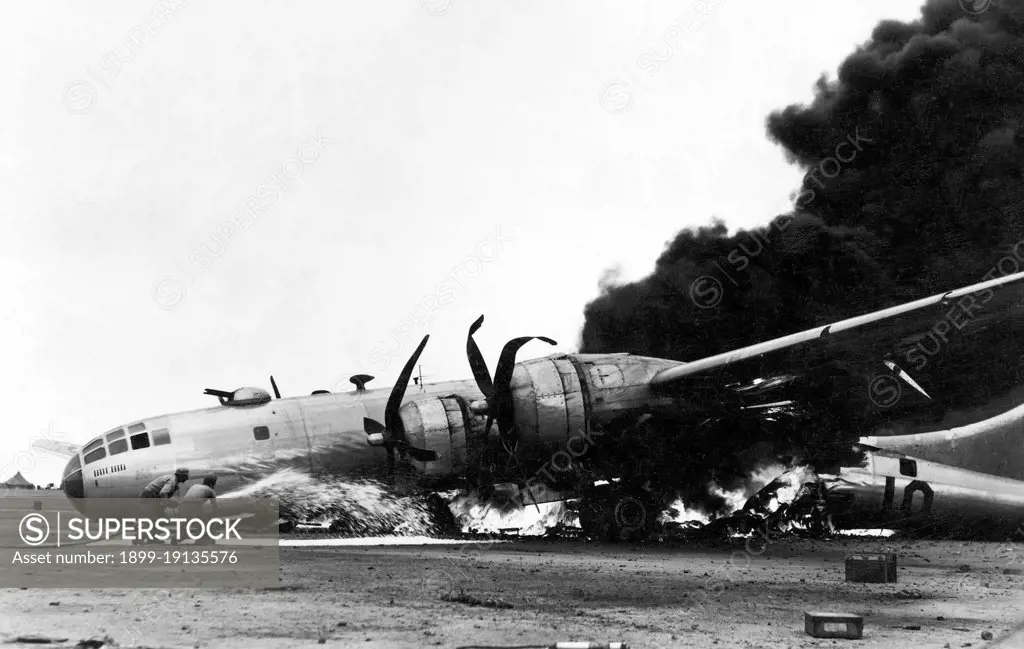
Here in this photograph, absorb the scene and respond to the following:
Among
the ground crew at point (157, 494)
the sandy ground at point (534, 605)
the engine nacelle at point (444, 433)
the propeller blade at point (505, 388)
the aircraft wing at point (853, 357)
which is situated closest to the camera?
the sandy ground at point (534, 605)

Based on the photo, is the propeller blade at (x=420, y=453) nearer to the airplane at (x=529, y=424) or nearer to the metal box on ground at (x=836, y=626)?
the airplane at (x=529, y=424)

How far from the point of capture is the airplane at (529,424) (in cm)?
1653

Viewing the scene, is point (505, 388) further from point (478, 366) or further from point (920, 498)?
point (920, 498)

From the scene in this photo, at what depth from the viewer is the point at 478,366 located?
17.3m

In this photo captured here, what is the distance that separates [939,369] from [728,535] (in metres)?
13.4

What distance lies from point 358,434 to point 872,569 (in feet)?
31.0

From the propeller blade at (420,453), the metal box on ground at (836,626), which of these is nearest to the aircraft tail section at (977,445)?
the propeller blade at (420,453)

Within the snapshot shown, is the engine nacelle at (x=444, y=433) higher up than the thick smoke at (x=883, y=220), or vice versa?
the thick smoke at (x=883, y=220)

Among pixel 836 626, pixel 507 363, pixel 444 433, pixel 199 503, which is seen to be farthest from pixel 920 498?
pixel 199 503

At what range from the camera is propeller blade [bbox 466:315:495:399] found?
1727cm

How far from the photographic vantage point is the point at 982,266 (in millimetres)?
28562

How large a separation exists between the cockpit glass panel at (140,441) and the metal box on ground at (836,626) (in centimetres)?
1232

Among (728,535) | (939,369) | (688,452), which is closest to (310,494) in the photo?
(688,452)

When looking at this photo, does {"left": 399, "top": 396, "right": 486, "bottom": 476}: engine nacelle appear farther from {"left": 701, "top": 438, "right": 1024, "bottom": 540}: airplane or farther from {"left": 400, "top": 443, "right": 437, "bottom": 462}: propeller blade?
{"left": 701, "top": 438, "right": 1024, "bottom": 540}: airplane
